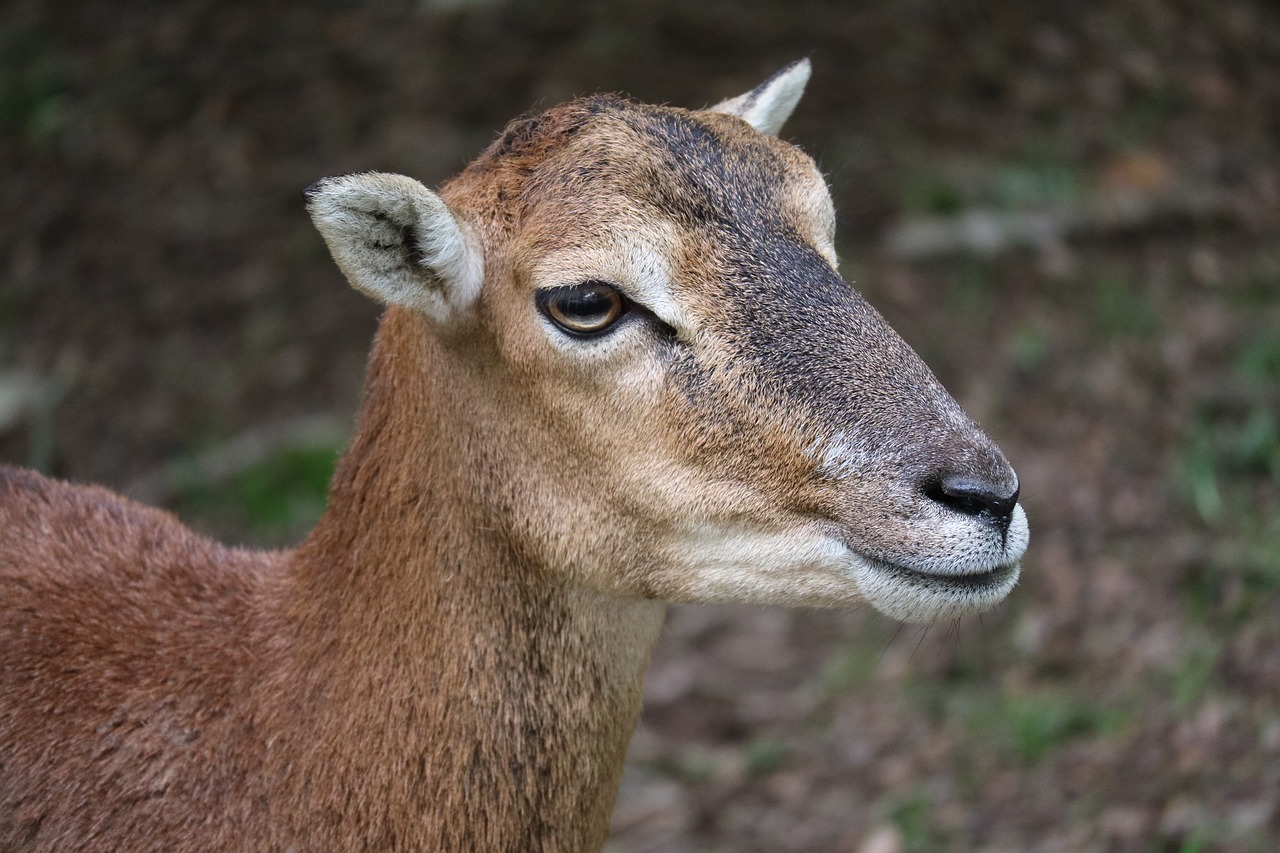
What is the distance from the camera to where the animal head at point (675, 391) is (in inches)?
140

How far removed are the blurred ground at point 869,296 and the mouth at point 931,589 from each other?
299cm

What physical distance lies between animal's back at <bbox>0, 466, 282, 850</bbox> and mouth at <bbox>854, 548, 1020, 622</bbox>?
1892mm

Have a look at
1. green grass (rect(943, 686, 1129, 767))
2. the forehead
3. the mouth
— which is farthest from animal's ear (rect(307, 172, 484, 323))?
green grass (rect(943, 686, 1129, 767))

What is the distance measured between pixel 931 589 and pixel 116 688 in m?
2.41

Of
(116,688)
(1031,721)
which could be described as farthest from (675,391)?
(1031,721)

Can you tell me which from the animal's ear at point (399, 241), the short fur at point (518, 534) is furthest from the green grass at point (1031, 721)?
the animal's ear at point (399, 241)

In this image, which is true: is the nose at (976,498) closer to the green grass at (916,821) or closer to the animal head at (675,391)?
the animal head at (675,391)

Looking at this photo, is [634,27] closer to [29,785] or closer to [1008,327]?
[1008,327]

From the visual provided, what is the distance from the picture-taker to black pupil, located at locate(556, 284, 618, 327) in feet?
12.1

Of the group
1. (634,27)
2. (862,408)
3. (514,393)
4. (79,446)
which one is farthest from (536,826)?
(634,27)

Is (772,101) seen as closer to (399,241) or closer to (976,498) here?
(399,241)

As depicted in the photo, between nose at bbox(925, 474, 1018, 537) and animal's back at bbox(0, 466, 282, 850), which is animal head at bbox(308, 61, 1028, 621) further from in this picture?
animal's back at bbox(0, 466, 282, 850)

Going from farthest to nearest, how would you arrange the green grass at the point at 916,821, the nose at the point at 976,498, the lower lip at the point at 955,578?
the green grass at the point at 916,821
the lower lip at the point at 955,578
the nose at the point at 976,498

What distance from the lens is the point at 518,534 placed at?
12.7ft
